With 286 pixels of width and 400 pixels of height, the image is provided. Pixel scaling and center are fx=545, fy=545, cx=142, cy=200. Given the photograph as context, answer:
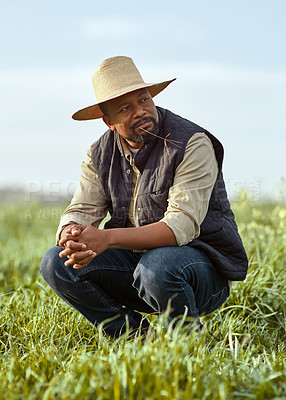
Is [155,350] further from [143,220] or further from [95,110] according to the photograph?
[95,110]

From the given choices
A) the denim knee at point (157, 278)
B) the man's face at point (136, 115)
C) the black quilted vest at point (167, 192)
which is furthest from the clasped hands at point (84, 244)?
the man's face at point (136, 115)

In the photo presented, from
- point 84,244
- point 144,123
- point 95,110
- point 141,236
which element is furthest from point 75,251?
point 95,110

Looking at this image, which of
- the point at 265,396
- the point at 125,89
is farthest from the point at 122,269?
the point at 265,396

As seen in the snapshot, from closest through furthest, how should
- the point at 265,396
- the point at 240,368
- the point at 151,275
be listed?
1. the point at 265,396
2. the point at 240,368
3. the point at 151,275

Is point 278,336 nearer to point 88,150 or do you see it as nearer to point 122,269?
point 122,269

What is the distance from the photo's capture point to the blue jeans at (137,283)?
2.75 meters

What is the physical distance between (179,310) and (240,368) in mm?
634

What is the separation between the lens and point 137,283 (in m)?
2.88

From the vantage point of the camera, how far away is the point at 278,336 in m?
3.48

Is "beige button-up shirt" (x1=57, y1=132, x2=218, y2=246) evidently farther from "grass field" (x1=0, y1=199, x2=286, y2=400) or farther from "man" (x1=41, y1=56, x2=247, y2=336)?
"grass field" (x1=0, y1=199, x2=286, y2=400)

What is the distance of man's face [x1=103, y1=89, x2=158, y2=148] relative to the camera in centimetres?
295

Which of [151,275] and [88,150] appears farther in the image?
[88,150]

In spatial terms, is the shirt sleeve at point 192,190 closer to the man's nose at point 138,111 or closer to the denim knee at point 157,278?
the denim knee at point 157,278

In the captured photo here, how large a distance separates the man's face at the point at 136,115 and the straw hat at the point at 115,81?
0.05 m
